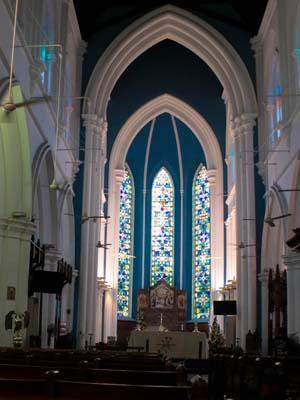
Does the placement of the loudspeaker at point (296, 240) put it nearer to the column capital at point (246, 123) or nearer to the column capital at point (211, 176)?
the column capital at point (246, 123)

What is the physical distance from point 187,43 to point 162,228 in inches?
472

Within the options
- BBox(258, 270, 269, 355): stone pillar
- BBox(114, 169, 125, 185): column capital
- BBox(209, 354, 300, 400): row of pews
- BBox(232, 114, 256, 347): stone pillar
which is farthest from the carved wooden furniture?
BBox(114, 169, 125, 185): column capital

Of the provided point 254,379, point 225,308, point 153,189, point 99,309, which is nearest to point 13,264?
point 254,379

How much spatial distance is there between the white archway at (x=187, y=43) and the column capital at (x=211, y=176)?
6.61 meters

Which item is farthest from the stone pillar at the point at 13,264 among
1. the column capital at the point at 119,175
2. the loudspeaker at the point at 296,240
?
the column capital at the point at 119,175

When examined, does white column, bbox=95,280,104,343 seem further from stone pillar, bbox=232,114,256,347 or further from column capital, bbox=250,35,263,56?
column capital, bbox=250,35,263,56

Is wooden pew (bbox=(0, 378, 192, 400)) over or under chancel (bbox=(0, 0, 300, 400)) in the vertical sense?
under

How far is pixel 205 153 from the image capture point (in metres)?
30.3

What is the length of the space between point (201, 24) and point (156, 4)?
7.23 ft

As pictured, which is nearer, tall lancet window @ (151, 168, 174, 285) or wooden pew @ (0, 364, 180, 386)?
wooden pew @ (0, 364, 180, 386)

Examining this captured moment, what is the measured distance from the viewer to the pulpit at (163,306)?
3044 cm

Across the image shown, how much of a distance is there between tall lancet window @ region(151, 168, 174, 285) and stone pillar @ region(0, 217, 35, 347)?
18584mm

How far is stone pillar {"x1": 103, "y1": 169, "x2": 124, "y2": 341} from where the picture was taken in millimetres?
28452

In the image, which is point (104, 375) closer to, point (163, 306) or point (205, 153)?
point (205, 153)
